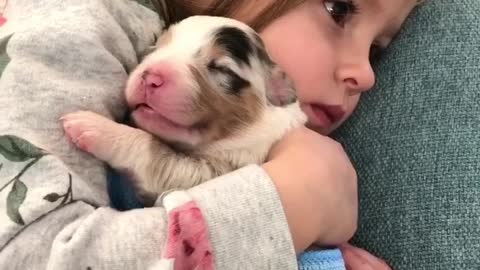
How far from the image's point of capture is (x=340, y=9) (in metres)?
1.27

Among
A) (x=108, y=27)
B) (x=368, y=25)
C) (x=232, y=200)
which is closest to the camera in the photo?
(x=232, y=200)

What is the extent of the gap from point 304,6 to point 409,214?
36 centimetres

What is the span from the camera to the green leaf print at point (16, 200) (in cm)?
Result: 84

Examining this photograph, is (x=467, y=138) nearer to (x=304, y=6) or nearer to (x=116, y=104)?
(x=304, y=6)

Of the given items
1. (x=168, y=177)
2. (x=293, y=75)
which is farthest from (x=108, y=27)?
(x=293, y=75)

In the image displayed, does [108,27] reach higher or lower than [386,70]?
higher

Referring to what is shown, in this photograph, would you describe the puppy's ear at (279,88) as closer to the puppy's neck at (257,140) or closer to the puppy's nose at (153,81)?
the puppy's neck at (257,140)

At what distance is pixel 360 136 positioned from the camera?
1.33 metres

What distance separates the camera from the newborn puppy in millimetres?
953

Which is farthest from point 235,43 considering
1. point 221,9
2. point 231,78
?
point 221,9

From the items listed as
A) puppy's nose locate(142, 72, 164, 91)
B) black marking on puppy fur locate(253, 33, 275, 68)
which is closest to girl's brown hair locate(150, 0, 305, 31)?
black marking on puppy fur locate(253, 33, 275, 68)

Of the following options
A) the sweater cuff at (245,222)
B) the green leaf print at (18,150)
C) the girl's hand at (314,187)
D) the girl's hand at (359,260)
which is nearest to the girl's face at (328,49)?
the girl's hand at (314,187)

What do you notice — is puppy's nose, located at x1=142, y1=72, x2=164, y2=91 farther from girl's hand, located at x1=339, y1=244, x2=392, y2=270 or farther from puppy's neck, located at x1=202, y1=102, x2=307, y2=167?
girl's hand, located at x1=339, y1=244, x2=392, y2=270

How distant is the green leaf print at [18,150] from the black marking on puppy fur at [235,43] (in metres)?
0.28
